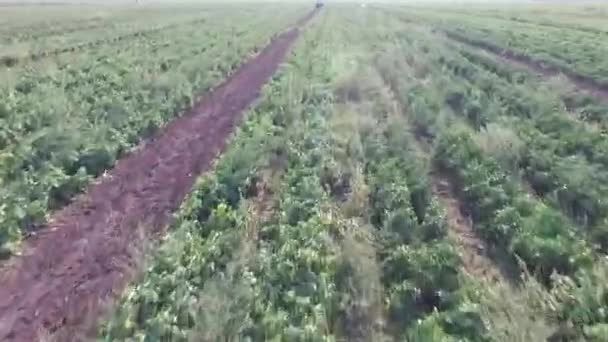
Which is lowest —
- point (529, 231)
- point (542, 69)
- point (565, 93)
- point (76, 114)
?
point (542, 69)

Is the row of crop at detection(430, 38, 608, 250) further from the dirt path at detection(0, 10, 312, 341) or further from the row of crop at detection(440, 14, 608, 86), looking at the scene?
the dirt path at detection(0, 10, 312, 341)

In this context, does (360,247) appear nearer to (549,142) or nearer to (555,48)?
(549,142)

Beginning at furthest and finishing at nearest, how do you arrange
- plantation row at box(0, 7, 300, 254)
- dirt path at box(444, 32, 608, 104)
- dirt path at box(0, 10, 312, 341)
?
dirt path at box(444, 32, 608, 104) → plantation row at box(0, 7, 300, 254) → dirt path at box(0, 10, 312, 341)

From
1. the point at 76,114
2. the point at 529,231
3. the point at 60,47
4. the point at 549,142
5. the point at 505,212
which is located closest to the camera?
the point at 529,231

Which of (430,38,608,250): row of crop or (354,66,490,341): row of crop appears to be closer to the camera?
(354,66,490,341): row of crop

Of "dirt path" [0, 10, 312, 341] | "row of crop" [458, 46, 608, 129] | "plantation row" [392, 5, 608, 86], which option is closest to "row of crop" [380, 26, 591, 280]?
"row of crop" [458, 46, 608, 129]

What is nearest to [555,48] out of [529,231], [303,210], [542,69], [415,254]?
[542,69]
